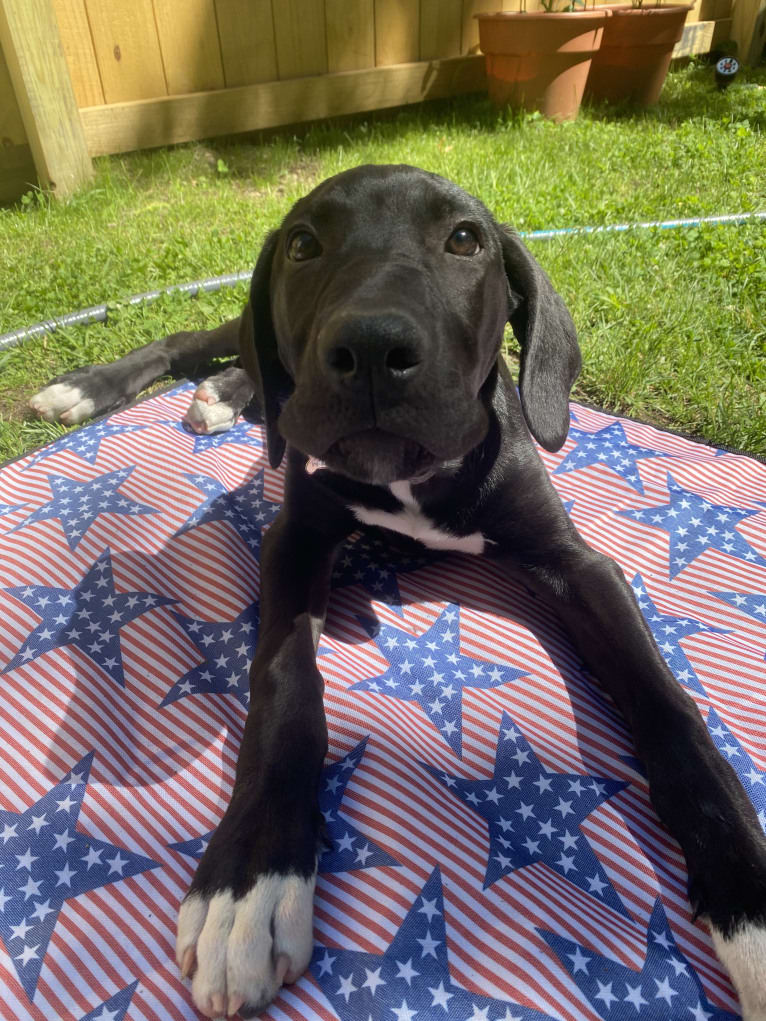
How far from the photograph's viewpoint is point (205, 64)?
6352 millimetres

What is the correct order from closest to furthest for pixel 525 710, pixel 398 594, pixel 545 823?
1. pixel 545 823
2. pixel 525 710
3. pixel 398 594

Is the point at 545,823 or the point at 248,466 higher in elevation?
the point at 545,823

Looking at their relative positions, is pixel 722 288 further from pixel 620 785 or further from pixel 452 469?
pixel 620 785

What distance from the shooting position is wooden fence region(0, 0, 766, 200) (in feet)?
17.8

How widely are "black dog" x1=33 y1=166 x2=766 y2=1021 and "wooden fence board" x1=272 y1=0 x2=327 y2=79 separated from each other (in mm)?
5434

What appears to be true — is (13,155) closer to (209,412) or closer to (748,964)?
(209,412)

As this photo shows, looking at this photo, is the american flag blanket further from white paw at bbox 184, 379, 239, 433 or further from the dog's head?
the dog's head

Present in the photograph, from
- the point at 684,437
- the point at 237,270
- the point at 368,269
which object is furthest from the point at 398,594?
the point at 237,270

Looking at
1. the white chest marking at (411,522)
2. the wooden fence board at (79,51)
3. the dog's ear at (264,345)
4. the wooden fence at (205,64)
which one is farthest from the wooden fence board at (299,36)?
the white chest marking at (411,522)

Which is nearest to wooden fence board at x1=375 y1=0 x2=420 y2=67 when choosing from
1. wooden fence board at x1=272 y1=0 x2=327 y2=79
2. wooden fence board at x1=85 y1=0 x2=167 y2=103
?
wooden fence board at x1=272 y1=0 x2=327 y2=79

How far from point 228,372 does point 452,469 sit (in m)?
1.52

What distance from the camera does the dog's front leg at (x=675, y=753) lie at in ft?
4.69

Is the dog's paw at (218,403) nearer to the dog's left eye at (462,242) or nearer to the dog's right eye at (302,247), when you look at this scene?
the dog's right eye at (302,247)

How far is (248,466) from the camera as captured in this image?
9.86 ft
